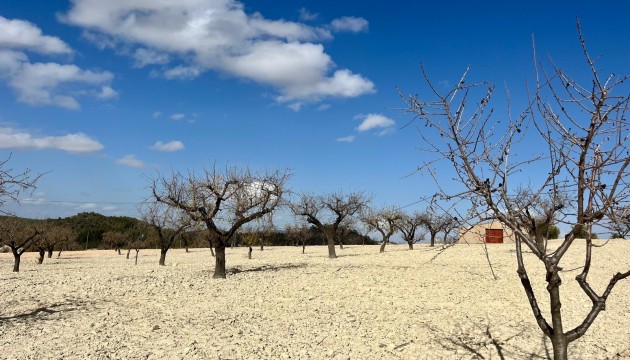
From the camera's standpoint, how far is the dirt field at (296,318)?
761 centimetres

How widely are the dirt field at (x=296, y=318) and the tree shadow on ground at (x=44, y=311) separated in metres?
0.02

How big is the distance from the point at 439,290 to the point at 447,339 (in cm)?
470

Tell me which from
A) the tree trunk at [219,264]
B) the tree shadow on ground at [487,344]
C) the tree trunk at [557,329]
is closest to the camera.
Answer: the tree trunk at [557,329]

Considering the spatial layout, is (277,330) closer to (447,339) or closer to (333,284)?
(447,339)

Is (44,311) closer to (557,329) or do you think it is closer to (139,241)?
(557,329)

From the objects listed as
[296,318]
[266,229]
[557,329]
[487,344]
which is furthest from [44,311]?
[266,229]

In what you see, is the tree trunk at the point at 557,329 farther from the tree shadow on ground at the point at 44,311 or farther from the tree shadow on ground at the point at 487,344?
the tree shadow on ground at the point at 44,311

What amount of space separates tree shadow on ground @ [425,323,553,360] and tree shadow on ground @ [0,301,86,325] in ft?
25.8

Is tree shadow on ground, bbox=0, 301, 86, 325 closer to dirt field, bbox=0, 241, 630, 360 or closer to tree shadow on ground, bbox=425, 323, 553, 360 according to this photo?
dirt field, bbox=0, 241, 630, 360

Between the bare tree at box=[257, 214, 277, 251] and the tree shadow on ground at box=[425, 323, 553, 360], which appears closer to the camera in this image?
the tree shadow on ground at box=[425, 323, 553, 360]

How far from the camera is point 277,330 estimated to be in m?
8.87

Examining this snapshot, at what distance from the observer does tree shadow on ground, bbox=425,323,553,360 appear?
7418 millimetres

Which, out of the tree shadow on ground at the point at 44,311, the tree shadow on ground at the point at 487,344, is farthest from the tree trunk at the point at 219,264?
the tree shadow on ground at the point at 487,344

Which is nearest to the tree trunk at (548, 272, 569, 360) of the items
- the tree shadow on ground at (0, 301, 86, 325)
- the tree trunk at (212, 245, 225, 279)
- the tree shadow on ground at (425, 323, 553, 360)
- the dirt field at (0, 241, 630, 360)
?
the dirt field at (0, 241, 630, 360)
